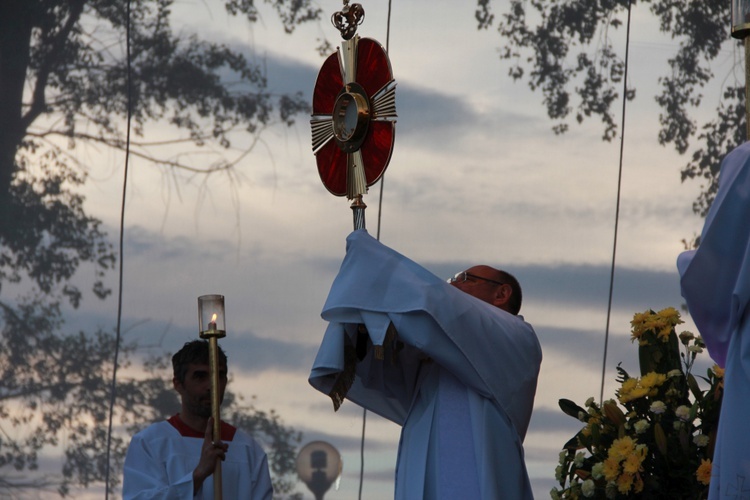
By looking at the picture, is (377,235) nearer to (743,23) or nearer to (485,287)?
(485,287)

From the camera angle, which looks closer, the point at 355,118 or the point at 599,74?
the point at 355,118

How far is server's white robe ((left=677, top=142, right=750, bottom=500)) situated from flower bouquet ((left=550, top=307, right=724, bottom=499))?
71 centimetres

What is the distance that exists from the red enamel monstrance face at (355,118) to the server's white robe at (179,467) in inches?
47.8

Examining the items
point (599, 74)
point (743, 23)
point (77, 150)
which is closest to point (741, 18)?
point (743, 23)

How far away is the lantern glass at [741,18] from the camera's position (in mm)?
3932

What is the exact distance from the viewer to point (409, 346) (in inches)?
189

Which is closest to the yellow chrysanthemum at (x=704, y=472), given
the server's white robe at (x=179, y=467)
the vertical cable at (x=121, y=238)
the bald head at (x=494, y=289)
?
the bald head at (x=494, y=289)

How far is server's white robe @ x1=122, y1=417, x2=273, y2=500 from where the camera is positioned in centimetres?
511

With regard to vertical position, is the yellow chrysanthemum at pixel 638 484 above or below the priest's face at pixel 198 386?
below

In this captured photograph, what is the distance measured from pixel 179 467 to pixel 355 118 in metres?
1.53

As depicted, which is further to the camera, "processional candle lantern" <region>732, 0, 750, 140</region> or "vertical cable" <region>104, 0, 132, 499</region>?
"vertical cable" <region>104, 0, 132, 499</region>

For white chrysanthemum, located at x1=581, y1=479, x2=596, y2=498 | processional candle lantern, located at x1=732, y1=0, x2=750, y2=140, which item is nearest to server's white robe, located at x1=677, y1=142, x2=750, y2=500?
processional candle lantern, located at x1=732, y1=0, x2=750, y2=140

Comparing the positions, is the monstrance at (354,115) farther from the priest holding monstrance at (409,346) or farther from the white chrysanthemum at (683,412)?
the white chrysanthemum at (683,412)

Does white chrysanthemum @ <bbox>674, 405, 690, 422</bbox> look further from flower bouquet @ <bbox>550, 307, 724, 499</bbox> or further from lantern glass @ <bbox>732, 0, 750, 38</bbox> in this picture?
lantern glass @ <bbox>732, 0, 750, 38</bbox>
